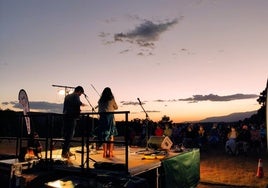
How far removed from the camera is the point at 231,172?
1487 centimetres

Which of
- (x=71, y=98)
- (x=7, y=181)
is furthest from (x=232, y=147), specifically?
(x=7, y=181)

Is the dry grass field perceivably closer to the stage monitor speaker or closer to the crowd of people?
the crowd of people

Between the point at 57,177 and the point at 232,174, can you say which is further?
the point at 232,174

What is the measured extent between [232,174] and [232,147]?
665 cm

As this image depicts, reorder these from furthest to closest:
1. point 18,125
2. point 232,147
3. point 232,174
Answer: point 232,147
point 232,174
point 18,125

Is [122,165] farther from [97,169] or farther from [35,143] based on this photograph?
[35,143]

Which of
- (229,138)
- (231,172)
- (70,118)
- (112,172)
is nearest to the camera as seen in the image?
(112,172)

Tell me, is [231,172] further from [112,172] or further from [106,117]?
[112,172]

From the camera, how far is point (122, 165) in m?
7.72

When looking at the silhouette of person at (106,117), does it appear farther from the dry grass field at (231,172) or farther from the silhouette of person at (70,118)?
the dry grass field at (231,172)

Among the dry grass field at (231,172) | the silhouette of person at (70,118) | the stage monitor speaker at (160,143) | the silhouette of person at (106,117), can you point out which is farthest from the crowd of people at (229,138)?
the silhouette of person at (70,118)

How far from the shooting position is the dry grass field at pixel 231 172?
12617mm

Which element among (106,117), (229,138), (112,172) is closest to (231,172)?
(229,138)

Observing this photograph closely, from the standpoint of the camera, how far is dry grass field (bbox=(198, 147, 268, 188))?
1262 centimetres
